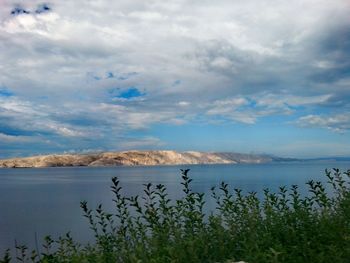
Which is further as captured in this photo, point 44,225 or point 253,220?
point 44,225

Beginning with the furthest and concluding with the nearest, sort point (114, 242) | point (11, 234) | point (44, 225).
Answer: point (44, 225) → point (11, 234) → point (114, 242)

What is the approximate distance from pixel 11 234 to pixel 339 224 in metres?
41.5

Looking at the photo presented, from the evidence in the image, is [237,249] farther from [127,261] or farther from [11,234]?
[11,234]

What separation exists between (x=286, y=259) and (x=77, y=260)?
525 centimetres

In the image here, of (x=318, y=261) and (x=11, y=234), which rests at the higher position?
(x=318, y=261)

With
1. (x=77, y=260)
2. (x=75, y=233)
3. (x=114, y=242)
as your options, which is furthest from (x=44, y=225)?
(x=77, y=260)

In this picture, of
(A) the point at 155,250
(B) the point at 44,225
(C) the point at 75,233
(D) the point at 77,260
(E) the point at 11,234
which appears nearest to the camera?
(D) the point at 77,260

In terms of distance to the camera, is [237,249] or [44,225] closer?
[237,249]

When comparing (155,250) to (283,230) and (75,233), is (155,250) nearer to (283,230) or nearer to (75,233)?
(283,230)

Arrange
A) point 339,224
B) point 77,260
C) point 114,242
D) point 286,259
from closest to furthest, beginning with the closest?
point 77,260 → point 286,259 → point 339,224 → point 114,242

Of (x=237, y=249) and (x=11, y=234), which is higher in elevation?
(x=237, y=249)

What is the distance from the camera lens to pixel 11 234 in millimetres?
44500

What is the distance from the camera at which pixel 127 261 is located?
1048 centimetres

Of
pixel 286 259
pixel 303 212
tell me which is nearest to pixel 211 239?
pixel 286 259
